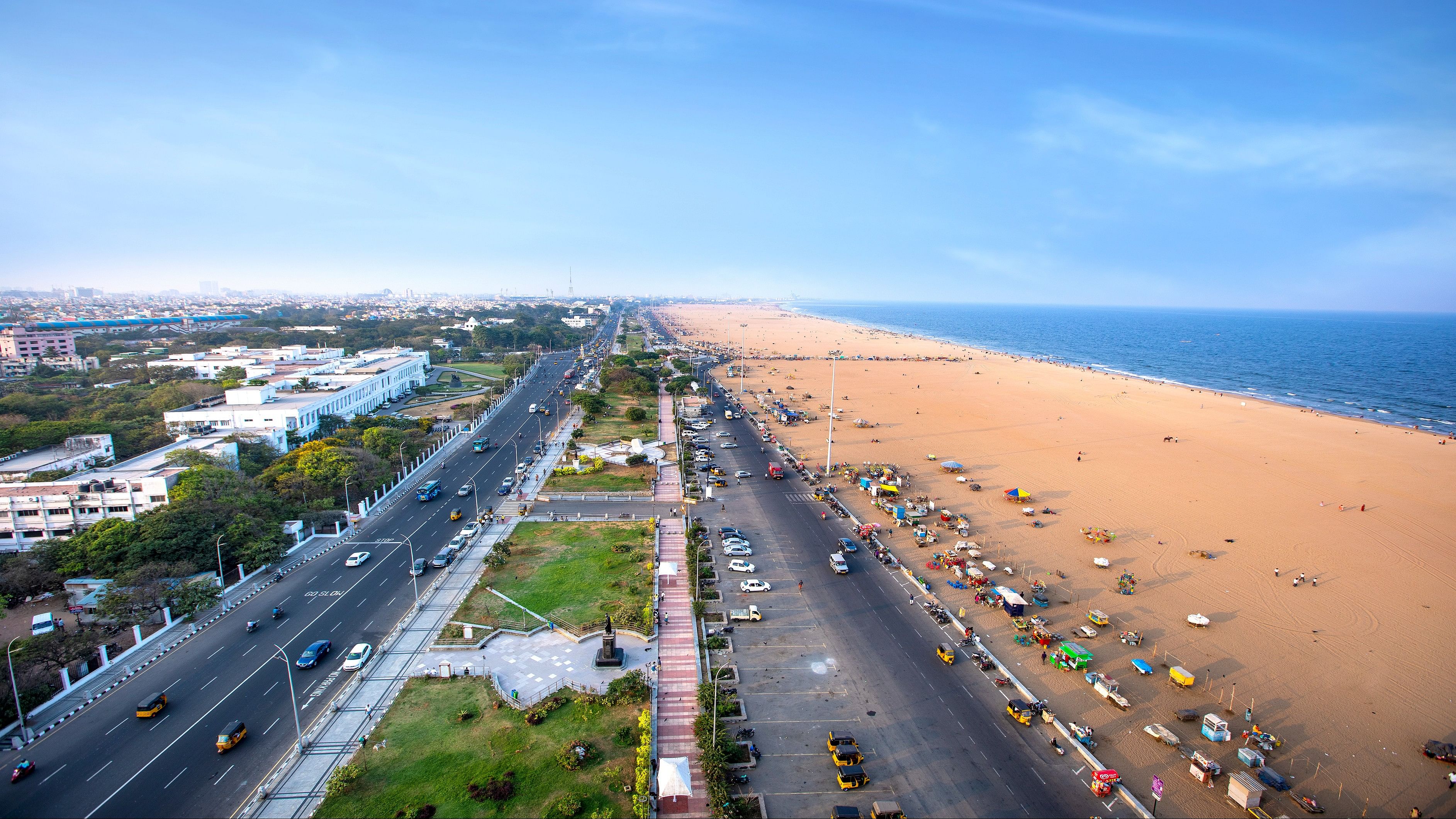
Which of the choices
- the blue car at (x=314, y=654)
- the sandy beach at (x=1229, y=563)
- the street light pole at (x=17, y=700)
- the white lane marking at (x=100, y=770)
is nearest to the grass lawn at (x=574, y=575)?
the blue car at (x=314, y=654)

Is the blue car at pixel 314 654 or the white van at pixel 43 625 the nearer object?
Result: the blue car at pixel 314 654

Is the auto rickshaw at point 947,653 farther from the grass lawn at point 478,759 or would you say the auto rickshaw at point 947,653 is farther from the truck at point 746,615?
the grass lawn at point 478,759

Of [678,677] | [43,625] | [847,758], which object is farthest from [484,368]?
[847,758]

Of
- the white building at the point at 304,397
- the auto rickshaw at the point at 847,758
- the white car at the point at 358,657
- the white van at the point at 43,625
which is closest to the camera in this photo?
the auto rickshaw at the point at 847,758

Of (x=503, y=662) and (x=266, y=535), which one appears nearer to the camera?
(x=503, y=662)

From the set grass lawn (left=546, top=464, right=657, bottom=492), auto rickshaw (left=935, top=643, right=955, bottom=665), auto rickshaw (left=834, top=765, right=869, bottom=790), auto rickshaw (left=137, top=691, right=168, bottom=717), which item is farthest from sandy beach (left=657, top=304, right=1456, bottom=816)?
auto rickshaw (left=137, top=691, right=168, bottom=717)

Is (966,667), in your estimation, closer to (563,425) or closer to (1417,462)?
(563,425)

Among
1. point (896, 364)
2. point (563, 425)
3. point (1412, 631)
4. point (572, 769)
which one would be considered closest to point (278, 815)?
point (572, 769)

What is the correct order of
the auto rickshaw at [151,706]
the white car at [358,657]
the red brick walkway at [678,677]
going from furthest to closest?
the white car at [358,657]
the auto rickshaw at [151,706]
the red brick walkway at [678,677]
